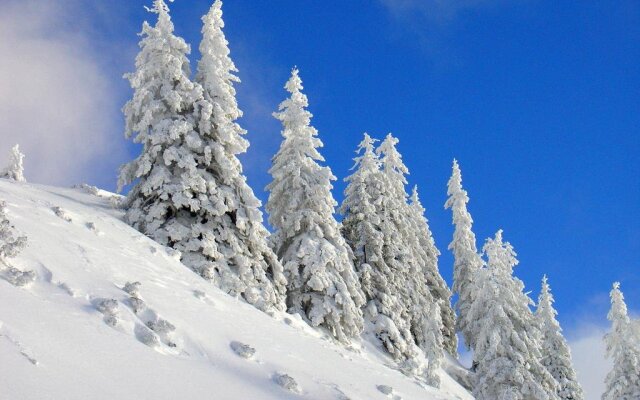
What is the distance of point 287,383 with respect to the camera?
348 inches

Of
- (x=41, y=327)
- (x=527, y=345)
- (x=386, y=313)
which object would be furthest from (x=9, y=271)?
(x=527, y=345)

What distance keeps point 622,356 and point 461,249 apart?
1487 centimetres

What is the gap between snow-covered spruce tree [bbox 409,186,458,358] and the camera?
4400 cm

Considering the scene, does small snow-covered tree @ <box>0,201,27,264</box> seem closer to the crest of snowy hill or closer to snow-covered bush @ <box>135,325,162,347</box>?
the crest of snowy hill

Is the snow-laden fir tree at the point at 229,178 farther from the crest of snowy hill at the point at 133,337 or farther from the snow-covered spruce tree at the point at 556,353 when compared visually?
the snow-covered spruce tree at the point at 556,353

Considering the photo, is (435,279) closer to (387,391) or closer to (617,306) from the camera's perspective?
(617,306)

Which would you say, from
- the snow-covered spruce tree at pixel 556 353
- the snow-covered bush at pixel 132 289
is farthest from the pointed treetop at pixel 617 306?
the snow-covered bush at pixel 132 289

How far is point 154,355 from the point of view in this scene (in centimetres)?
798

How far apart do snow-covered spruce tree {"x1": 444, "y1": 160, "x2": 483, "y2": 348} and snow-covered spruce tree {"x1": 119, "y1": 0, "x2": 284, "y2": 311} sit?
28729 millimetres

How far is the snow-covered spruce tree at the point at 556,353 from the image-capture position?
39.6 metres

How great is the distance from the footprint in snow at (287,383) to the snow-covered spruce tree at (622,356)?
126 feet

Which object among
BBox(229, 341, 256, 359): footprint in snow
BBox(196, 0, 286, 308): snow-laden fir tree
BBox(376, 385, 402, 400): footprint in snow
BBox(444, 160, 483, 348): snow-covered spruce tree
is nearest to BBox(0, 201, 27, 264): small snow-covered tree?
BBox(229, 341, 256, 359): footprint in snow

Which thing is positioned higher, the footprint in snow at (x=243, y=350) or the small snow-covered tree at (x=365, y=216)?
the small snow-covered tree at (x=365, y=216)

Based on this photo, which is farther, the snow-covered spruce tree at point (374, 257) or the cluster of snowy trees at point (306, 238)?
the snow-covered spruce tree at point (374, 257)
